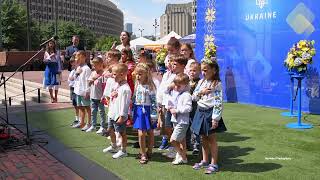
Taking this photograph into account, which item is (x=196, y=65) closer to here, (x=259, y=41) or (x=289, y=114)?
(x=289, y=114)

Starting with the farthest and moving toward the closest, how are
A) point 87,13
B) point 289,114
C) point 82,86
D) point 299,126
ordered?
point 87,13 → point 289,114 → point 82,86 → point 299,126

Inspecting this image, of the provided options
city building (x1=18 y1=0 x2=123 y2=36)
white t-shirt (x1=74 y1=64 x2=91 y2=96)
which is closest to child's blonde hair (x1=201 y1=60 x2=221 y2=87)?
white t-shirt (x1=74 y1=64 x2=91 y2=96)

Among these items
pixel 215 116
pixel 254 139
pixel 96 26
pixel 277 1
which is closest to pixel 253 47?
pixel 277 1

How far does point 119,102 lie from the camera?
603cm

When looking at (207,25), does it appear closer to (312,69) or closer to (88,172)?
(312,69)

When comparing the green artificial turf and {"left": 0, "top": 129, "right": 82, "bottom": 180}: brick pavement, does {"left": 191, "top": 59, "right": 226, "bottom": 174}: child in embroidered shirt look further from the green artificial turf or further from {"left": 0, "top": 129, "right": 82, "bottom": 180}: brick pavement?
{"left": 0, "top": 129, "right": 82, "bottom": 180}: brick pavement

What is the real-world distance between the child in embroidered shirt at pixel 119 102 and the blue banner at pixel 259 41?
5.53 m

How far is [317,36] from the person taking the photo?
955cm

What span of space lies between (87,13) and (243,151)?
152 meters

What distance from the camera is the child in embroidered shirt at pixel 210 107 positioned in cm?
526

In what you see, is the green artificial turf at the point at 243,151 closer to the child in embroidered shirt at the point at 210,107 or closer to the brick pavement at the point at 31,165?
the child in embroidered shirt at the point at 210,107

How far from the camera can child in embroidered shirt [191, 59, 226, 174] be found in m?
5.26

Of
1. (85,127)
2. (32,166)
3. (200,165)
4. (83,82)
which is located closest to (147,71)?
(200,165)

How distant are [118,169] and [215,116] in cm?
156
